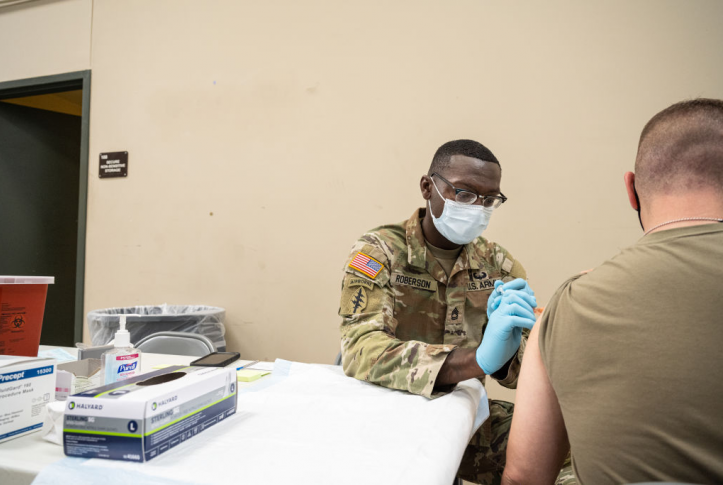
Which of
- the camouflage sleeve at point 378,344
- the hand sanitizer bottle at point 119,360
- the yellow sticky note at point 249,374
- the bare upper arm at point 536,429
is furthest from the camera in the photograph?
the yellow sticky note at point 249,374

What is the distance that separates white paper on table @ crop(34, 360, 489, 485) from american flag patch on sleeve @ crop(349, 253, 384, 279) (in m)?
0.37

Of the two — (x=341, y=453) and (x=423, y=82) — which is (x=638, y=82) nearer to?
(x=423, y=82)

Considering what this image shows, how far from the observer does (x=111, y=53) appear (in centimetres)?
290

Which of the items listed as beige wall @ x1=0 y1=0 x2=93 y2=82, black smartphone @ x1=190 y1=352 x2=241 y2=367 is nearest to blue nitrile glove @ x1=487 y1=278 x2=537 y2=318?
black smartphone @ x1=190 y1=352 x2=241 y2=367

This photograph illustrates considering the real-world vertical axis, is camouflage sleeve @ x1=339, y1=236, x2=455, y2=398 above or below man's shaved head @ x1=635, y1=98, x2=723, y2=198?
below

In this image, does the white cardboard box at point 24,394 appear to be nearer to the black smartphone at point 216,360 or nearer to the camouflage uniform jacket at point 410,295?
the black smartphone at point 216,360

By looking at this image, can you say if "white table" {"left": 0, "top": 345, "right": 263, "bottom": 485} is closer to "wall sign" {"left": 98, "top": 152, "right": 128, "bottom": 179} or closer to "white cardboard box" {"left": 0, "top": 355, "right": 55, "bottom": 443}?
"white cardboard box" {"left": 0, "top": 355, "right": 55, "bottom": 443}

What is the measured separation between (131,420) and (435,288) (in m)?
1.04

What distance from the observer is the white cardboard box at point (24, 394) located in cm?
76

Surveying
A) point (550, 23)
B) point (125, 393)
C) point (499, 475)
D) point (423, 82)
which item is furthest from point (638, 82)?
point (125, 393)

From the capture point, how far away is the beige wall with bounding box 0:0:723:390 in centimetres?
206

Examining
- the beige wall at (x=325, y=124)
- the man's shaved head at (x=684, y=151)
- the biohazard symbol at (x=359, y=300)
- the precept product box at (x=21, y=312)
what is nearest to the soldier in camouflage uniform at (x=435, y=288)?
the biohazard symbol at (x=359, y=300)

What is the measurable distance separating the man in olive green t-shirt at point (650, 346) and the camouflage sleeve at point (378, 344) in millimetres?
272

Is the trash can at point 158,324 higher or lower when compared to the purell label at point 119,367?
lower
